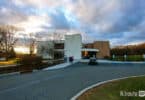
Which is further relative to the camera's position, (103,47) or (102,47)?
(103,47)

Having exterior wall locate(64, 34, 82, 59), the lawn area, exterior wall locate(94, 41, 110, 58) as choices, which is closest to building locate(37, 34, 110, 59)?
exterior wall locate(94, 41, 110, 58)

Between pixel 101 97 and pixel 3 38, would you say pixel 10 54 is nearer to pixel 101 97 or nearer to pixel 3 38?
pixel 3 38

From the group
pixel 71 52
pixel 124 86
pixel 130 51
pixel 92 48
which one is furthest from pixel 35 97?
pixel 92 48

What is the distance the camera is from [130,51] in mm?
83812

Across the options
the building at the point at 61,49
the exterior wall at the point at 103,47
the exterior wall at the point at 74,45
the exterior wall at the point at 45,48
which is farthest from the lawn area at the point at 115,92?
the exterior wall at the point at 103,47

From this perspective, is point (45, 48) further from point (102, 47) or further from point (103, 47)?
point (103, 47)

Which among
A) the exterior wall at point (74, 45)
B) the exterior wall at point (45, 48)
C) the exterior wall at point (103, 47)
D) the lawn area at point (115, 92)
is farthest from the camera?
the exterior wall at point (103, 47)

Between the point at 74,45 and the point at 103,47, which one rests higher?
the point at 74,45

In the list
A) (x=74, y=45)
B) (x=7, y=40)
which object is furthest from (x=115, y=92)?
(x=7, y=40)

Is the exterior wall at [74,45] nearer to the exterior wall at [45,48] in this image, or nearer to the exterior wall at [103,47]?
the exterior wall at [45,48]

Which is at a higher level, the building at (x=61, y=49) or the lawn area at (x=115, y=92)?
the building at (x=61, y=49)

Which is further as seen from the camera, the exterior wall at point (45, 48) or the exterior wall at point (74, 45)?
the exterior wall at point (45, 48)

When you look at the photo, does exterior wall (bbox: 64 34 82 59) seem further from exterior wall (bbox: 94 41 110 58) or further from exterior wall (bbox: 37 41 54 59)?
exterior wall (bbox: 94 41 110 58)

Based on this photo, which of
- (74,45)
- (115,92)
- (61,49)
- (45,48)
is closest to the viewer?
(115,92)
